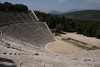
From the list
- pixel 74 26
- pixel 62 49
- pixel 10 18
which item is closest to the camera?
pixel 62 49

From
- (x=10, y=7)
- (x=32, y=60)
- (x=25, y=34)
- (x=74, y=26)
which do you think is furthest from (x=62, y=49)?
(x=74, y=26)

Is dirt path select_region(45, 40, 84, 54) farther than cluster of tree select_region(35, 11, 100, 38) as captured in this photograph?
No

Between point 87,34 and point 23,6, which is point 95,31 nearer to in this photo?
point 87,34

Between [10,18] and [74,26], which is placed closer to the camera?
[10,18]

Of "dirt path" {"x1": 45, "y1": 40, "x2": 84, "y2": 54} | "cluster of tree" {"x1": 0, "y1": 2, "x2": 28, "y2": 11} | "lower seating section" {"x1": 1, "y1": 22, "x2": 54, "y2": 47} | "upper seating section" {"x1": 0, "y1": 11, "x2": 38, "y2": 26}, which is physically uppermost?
"cluster of tree" {"x1": 0, "y1": 2, "x2": 28, "y2": 11}

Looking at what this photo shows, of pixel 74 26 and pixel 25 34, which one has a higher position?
pixel 25 34

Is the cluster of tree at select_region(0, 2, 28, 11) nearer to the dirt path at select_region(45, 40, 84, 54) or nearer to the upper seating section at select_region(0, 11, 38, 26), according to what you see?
the upper seating section at select_region(0, 11, 38, 26)

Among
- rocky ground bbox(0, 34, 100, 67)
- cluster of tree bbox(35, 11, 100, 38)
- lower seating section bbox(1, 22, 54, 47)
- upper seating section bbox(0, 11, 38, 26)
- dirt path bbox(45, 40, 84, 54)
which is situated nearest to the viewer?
rocky ground bbox(0, 34, 100, 67)

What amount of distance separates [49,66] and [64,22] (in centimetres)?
4535

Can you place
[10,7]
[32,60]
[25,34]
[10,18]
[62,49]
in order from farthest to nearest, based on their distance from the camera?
[10,7], [10,18], [25,34], [62,49], [32,60]

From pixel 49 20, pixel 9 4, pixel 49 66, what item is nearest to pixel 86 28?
pixel 49 20

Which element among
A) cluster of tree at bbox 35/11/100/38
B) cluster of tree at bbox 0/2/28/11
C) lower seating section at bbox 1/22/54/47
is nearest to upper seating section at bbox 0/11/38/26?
lower seating section at bbox 1/22/54/47

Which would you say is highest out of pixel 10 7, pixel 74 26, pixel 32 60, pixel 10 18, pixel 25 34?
pixel 10 7

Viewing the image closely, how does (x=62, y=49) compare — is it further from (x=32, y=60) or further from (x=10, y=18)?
(x=10, y=18)
